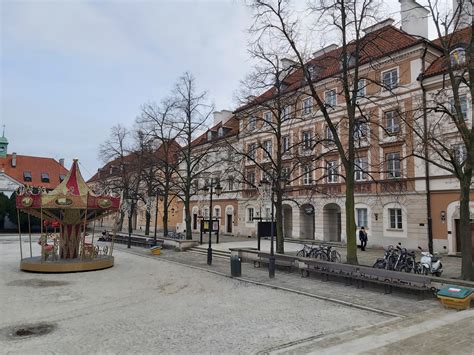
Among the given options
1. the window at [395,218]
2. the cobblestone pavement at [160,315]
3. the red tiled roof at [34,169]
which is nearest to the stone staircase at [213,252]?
the cobblestone pavement at [160,315]

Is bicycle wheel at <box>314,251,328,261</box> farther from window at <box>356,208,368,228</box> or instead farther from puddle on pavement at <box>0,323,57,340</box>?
puddle on pavement at <box>0,323,57,340</box>

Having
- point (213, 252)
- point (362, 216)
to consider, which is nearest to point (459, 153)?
point (362, 216)

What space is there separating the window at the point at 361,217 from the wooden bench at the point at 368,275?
43.0 feet

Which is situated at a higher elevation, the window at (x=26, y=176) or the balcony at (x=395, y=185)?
the window at (x=26, y=176)

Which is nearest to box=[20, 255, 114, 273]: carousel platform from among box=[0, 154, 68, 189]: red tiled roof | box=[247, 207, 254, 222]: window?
box=[247, 207, 254, 222]: window

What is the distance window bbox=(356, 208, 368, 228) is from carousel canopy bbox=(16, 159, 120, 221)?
17398mm

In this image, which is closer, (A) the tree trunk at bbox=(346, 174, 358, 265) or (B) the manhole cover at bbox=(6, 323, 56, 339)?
(B) the manhole cover at bbox=(6, 323, 56, 339)

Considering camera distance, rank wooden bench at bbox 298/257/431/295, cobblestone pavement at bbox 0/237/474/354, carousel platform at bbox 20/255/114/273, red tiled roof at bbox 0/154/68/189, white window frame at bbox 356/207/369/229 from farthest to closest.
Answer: red tiled roof at bbox 0/154/68/189, white window frame at bbox 356/207/369/229, carousel platform at bbox 20/255/114/273, wooden bench at bbox 298/257/431/295, cobblestone pavement at bbox 0/237/474/354

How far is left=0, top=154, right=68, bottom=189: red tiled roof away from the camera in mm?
61062

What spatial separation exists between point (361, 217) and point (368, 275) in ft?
48.1

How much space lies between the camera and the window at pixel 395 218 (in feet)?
84.7

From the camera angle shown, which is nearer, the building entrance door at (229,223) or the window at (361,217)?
the window at (361,217)

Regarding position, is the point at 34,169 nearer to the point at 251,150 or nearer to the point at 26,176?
the point at 26,176

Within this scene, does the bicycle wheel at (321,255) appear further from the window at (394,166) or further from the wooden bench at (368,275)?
the window at (394,166)
